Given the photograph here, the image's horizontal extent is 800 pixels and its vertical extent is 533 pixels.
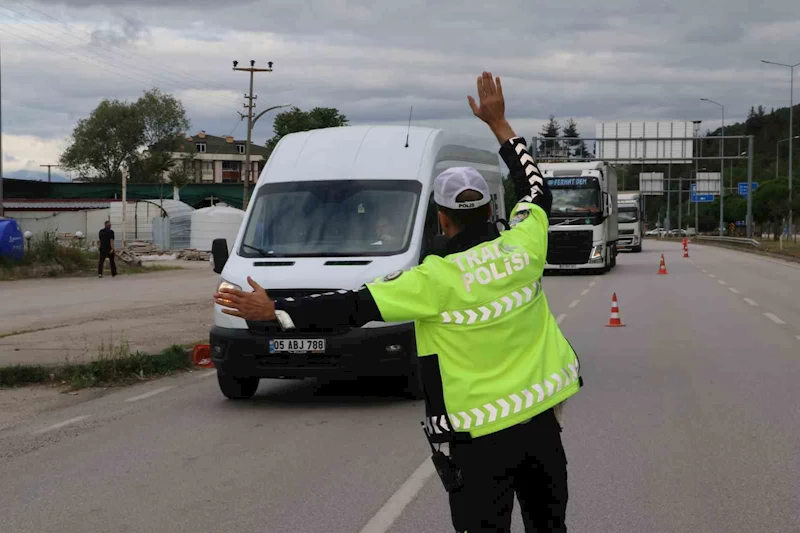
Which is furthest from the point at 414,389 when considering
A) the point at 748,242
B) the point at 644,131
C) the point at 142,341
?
the point at 748,242

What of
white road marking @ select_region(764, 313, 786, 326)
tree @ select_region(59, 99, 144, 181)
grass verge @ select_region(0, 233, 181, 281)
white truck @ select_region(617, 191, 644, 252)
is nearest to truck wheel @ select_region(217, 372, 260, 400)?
white road marking @ select_region(764, 313, 786, 326)

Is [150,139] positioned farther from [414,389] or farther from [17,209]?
[414,389]

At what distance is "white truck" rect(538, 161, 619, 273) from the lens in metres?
34.8

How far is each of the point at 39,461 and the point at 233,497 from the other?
2.02 meters

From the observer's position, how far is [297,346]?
9.72 meters

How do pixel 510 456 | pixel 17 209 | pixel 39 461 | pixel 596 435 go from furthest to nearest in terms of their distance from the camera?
pixel 17 209
pixel 596 435
pixel 39 461
pixel 510 456

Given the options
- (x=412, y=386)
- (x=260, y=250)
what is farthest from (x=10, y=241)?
(x=412, y=386)

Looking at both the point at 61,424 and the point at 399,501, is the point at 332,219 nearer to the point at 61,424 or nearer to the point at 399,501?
the point at 61,424

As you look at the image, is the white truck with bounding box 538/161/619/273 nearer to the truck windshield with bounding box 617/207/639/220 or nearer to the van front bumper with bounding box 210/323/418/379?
the truck windshield with bounding box 617/207/639/220

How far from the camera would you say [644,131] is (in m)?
63.2

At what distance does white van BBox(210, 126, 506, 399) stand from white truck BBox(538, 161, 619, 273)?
74.4ft

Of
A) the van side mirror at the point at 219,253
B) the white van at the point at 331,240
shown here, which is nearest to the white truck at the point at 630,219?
the white van at the point at 331,240

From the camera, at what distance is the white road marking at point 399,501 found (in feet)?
19.4

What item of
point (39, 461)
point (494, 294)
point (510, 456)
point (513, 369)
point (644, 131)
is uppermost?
point (644, 131)
